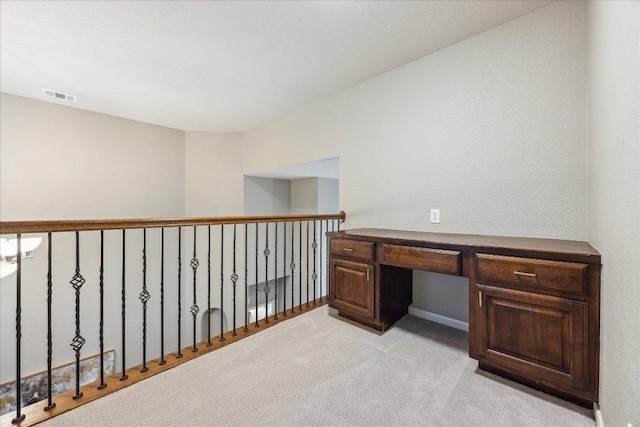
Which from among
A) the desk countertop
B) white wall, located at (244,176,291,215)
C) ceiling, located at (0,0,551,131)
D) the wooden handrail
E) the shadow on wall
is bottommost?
the shadow on wall

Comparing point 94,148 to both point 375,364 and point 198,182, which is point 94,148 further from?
point 375,364

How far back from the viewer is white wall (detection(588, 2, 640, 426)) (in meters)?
0.75

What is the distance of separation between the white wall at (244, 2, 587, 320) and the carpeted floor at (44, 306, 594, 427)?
76 centimetres

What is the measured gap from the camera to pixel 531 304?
1396 mm

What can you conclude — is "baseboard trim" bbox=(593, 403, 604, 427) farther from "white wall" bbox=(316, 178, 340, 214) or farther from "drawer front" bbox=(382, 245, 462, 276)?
"white wall" bbox=(316, 178, 340, 214)

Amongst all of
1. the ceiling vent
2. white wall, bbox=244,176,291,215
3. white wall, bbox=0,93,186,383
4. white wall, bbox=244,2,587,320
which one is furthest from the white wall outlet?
the ceiling vent

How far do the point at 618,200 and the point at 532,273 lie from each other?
58 centimetres

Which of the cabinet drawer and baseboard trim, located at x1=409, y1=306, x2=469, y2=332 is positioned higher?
the cabinet drawer

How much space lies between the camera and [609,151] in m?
1.07

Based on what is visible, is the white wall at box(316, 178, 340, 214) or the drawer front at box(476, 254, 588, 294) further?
the white wall at box(316, 178, 340, 214)

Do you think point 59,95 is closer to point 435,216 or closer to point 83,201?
point 83,201

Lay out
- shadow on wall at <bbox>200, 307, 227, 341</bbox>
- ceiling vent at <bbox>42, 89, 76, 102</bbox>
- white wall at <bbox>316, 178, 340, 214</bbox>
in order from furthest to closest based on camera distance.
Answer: white wall at <bbox>316, 178, 340, 214</bbox>
shadow on wall at <bbox>200, 307, 227, 341</bbox>
ceiling vent at <bbox>42, 89, 76, 102</bbox>

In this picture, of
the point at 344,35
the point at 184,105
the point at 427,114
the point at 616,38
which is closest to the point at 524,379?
the point at 616,38

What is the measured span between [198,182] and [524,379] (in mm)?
4937
